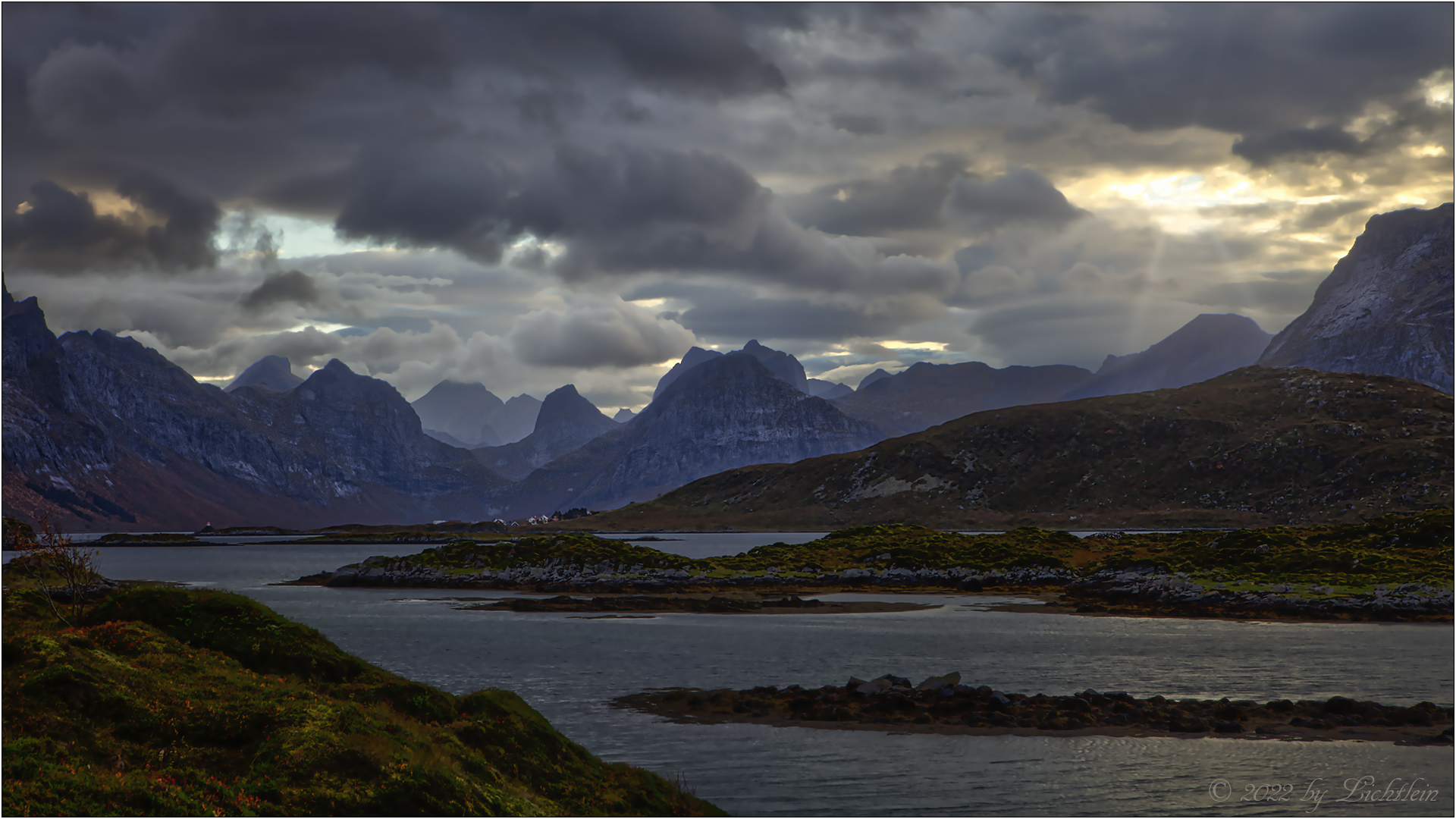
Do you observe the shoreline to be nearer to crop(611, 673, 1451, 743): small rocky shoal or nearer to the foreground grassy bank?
crop(611, 673, 1451, 743): small rocky shoal

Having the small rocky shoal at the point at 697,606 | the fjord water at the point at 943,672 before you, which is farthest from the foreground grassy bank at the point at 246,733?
the small rocky shoal at the point at 697,606

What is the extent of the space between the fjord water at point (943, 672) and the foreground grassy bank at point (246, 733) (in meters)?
7.50

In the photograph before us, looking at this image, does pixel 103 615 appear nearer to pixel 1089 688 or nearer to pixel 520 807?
pixel 520 807

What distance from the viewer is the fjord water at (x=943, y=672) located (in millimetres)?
27750

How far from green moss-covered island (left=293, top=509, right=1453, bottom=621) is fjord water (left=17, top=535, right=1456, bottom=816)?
31.3 feet

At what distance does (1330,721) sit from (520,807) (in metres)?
32.2

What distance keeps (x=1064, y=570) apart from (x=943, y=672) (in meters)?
65.0

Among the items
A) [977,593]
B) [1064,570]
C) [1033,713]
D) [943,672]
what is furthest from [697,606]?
[1033,713]

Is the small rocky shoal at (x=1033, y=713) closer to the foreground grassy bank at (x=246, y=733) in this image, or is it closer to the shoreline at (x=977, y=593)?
the foreground grassy bank at (x=246, y=733)

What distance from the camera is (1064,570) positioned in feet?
355

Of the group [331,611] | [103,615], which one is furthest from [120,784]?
[331,611]

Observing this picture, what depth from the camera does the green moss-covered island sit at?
258ft

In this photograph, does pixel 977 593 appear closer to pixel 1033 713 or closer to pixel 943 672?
pixel 943 672

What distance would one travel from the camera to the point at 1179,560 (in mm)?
98938
